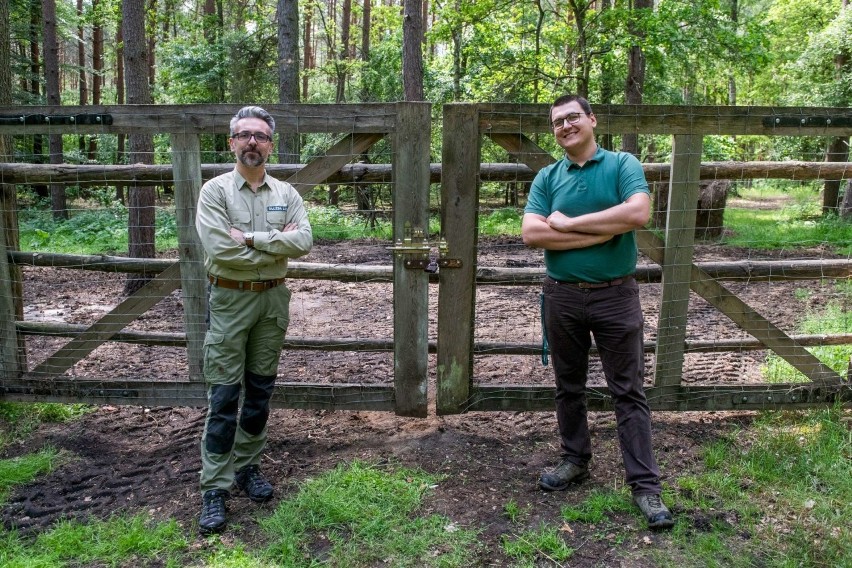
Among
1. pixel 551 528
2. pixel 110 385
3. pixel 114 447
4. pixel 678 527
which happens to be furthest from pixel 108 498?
pixel 678 527

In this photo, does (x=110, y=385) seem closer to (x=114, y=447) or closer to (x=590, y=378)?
(x=114, y=447)

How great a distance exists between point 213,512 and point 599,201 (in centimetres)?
273

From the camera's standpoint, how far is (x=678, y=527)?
354cm

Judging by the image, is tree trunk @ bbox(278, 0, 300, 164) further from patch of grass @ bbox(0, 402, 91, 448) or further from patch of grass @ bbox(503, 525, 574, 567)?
patch of grass @ bbox(503, 525, 574, 567)

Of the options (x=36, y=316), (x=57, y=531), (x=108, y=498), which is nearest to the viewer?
(x=57, y=531)

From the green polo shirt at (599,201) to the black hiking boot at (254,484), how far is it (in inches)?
84.9

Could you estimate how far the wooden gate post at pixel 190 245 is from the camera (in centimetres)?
445

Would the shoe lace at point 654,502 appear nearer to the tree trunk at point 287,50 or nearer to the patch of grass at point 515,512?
the patch of grass at point 515,512

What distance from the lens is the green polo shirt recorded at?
3539mm

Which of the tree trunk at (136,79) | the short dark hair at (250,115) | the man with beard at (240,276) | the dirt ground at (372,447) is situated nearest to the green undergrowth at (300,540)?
the dirt ground at (372,447)

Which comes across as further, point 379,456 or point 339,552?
point 379,456

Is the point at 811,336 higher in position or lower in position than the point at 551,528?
higher

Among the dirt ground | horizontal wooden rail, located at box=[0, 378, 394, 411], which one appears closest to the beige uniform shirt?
horizontal wooden rail, located at box=[0, 378, 394, 411]

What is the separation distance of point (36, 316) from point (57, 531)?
16.6 ft
